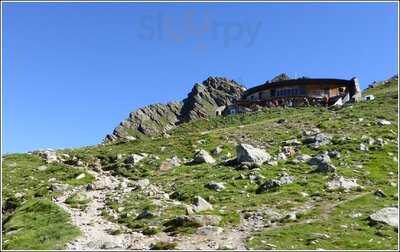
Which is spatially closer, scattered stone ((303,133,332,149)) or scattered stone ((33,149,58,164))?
scattered stone ((303,133,332,149))

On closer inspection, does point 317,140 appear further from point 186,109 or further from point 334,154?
point 186,109

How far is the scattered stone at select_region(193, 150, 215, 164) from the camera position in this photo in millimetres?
47281

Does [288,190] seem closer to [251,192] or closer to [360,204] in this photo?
[251,192]

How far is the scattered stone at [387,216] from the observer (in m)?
26.8

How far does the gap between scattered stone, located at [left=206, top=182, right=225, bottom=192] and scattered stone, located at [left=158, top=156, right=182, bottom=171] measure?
10.2m

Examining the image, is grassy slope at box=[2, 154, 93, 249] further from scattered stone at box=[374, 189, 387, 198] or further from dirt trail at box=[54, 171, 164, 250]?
scattered stone at box=[374, 189, 387, 198]

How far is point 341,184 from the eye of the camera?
116 feet

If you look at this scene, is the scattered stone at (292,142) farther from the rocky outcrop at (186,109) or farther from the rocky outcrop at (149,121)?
the rocky outcrop at (149,121)

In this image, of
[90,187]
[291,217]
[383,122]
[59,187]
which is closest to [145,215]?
[291,217]

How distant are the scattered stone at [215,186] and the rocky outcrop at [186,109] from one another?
139175mm

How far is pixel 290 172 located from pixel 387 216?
41.1ft

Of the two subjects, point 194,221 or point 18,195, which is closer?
point 194,221

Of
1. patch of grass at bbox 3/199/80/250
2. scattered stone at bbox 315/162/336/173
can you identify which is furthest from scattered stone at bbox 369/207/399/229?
patch of grass at bbox 3/199/80/250

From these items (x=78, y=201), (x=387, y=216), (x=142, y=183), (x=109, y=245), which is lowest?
(x=109, y=245)
